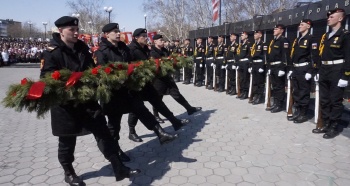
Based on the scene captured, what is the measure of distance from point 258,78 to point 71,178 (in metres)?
6.01

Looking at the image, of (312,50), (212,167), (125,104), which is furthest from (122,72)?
(312,50)

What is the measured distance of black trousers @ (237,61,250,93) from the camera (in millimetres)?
8930

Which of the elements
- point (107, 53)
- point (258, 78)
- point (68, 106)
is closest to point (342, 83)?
point (258, 78)

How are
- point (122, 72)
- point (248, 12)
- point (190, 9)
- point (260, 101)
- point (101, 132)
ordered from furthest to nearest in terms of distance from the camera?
point (190, 9), point (248, 12), point (260, 101), point (122, 72), point (101, 132)

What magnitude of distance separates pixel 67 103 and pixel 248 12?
25278 mm

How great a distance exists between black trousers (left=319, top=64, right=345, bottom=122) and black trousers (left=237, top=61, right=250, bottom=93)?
3489 millimetres

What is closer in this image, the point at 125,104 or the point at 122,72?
the point at 122,72

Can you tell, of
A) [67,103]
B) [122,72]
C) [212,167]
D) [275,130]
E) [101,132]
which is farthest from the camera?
[275,130]

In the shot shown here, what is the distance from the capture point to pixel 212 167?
4.10 metres

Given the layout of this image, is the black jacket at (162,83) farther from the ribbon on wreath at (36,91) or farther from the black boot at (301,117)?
the ribbon on wreath at (36,91)

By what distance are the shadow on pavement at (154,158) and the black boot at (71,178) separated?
29 centimetres

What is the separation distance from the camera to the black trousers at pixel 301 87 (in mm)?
6217

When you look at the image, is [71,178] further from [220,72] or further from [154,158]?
[220,72]

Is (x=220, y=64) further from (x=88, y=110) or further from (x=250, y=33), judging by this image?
(x=88, y=110)
